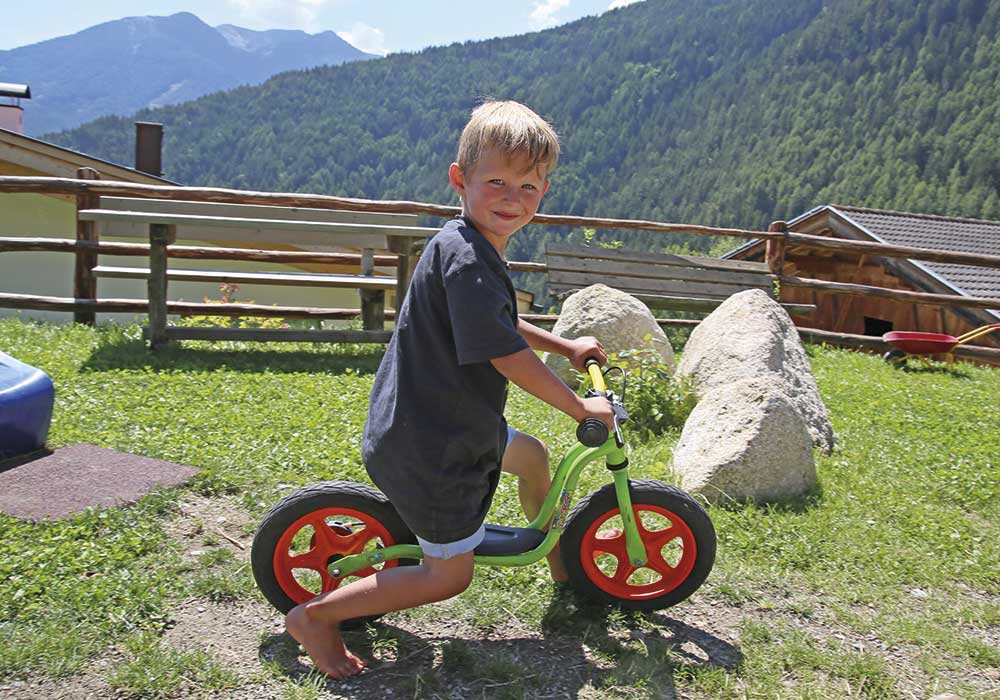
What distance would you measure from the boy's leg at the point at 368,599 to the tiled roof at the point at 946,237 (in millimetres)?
13792

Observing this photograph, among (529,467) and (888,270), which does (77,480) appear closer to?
(529,467)

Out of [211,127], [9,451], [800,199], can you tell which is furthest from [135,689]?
[211,127]

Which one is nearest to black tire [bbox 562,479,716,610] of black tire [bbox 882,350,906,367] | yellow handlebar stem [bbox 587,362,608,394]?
yellow handlebar stem [bbox 587,362,608,394]

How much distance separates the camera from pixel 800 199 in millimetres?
67000

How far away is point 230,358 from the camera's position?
273 inches

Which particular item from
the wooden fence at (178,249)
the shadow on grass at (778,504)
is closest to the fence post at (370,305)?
the wooden fence at (178,249)

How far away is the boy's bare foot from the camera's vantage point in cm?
273

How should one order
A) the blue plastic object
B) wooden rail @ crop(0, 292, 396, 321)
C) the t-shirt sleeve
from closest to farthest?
the t-shirt sleeve → the blue plastic object → wooden rail @ crop(0, 292, 396, 321)

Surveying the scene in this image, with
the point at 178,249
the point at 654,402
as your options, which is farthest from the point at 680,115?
the point at 654,402

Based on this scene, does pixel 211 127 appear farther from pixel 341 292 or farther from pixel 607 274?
pixel 607 274

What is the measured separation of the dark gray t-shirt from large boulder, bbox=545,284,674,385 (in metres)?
3.94

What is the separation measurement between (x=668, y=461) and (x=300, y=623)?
2.88 meters

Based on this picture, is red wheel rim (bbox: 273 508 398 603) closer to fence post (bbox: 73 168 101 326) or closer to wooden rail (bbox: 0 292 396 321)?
wooden rail (bbox: 0 292 396 321)

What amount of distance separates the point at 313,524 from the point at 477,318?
1037 mm
